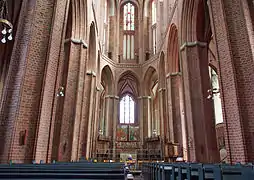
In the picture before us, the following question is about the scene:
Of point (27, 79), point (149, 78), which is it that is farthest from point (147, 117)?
point (27, 79)

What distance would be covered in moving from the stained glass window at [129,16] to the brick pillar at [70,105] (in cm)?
1731

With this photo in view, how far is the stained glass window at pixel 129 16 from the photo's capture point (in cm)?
2866

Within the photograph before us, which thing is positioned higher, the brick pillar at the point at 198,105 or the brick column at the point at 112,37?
the brick column at the point at 112,37

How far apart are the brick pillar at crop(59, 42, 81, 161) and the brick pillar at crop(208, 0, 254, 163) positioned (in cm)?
757

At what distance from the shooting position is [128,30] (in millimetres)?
28375

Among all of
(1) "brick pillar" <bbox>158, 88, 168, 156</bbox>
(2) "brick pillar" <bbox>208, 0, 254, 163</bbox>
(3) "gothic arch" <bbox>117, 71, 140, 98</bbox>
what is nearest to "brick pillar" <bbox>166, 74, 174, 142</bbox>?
(1) "brick pillar" <bbox>158, 88, 168, 156</bbox>

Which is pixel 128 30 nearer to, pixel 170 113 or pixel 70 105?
pixel 170 113

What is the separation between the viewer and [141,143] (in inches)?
939

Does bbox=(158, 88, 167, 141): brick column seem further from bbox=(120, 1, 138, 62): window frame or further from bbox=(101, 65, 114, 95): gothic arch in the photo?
bbox=(120, 1, 138, 62): window frame

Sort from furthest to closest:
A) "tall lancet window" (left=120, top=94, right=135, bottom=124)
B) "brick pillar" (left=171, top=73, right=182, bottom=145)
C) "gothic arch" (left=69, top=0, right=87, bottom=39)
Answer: "tall lancet window" (left=120, top=94, right=135, bottom=124)
"brick pillar" (left=171, top=73, right=182, bottom=145)
"gothic arch" (left=69, top=0, right=87, bottom=39)

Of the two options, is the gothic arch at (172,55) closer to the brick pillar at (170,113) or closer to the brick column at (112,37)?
the brick pillar at (170,113)

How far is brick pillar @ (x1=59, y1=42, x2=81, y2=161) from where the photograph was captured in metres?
11.0

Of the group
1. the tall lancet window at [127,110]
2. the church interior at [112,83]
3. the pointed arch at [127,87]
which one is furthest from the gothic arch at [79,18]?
the tall lancet window at [127,110]

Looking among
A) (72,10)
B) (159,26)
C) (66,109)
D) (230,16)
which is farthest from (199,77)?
(159,26)
